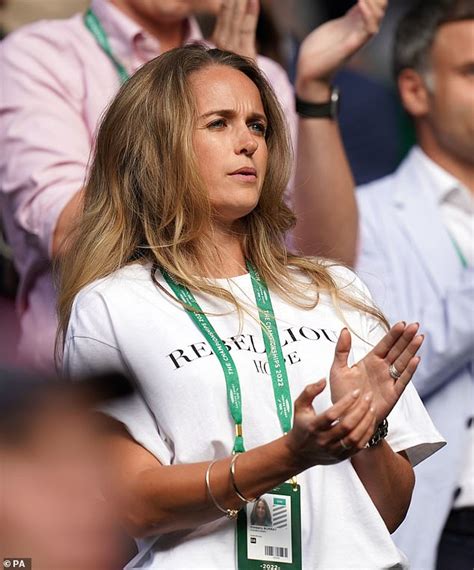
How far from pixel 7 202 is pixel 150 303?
1217 millimetres

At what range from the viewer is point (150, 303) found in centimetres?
231

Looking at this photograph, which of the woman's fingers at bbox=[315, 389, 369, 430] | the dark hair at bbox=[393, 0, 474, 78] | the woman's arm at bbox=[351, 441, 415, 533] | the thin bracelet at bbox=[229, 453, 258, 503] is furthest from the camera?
the dark hair at bbox=[393, 0, 474, 78]

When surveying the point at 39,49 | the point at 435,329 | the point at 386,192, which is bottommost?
the point at 435,329

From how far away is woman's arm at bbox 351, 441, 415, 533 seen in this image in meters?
2.25

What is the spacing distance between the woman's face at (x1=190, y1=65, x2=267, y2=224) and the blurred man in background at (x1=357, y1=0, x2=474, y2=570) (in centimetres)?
111

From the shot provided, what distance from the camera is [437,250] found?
3.90 metres

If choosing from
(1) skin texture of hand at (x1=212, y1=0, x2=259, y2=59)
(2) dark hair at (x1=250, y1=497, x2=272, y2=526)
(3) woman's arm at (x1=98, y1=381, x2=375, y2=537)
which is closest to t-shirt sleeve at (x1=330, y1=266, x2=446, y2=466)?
(2) dark hair at (x1=250, y1=497, x2=272, y2=526)

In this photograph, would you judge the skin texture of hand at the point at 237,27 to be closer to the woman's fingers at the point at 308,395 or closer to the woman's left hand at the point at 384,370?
the woman's left hand at the point at 384,370

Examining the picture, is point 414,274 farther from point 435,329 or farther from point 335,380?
point 335,380

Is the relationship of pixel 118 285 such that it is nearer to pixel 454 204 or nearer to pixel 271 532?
pixel 271 532

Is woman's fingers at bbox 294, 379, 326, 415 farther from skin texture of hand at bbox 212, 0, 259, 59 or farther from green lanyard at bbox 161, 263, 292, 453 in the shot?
skin texture of hand at bbox 212, 0, 259, 59

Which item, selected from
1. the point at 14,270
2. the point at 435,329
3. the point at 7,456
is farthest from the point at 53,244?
the point at 7,456

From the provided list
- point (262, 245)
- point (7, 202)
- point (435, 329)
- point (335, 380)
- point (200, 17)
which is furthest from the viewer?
point (200, 17)

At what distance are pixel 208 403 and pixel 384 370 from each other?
12.9 inches
